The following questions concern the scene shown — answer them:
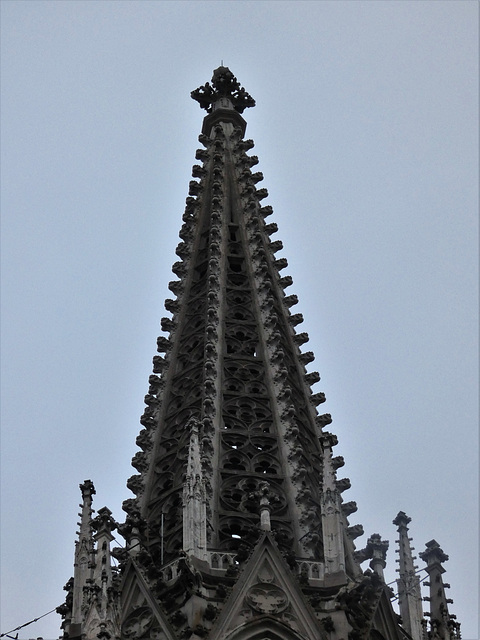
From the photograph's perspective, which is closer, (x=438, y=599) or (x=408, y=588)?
(x=438, y=599)

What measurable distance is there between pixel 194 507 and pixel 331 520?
3.69m

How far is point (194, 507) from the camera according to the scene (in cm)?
5716

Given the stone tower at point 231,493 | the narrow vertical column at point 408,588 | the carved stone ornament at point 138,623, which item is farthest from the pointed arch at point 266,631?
the narrow vertical column at point 408,588

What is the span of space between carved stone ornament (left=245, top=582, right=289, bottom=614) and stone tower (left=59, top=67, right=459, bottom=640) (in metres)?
0.04

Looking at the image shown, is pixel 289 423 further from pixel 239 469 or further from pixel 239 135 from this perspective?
pixel 239 135

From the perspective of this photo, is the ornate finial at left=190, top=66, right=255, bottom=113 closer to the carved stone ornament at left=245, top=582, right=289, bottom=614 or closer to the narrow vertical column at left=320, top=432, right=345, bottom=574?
the narrow vertical column at left=320, top=432, right=345, bottom=574

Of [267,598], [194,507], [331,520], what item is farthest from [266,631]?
[331,520]

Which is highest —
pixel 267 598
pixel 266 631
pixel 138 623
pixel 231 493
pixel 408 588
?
pixel 231 493

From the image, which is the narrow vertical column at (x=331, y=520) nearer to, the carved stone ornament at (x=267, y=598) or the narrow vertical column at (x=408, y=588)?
the carved stone ornament at (x=267, y=598)

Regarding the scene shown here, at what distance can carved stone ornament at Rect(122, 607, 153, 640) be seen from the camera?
2149 inches

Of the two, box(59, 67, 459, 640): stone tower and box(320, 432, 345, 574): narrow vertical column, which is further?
box(320, 432, 345, 574): narrow vertical column

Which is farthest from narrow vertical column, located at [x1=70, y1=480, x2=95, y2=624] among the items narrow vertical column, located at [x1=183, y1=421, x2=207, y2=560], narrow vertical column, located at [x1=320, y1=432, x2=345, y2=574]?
narrow vertical column, located at [x1=320, y1=432, x2=345, y2=574]

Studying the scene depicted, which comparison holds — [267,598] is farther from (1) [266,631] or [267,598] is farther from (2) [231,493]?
(2) [231,493]

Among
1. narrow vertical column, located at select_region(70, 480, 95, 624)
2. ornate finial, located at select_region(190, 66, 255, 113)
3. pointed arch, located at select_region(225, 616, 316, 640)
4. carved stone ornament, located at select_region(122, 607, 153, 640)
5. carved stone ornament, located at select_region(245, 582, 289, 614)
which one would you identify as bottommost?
pointed arch, located at select_region(225, 616, 316, 640)
